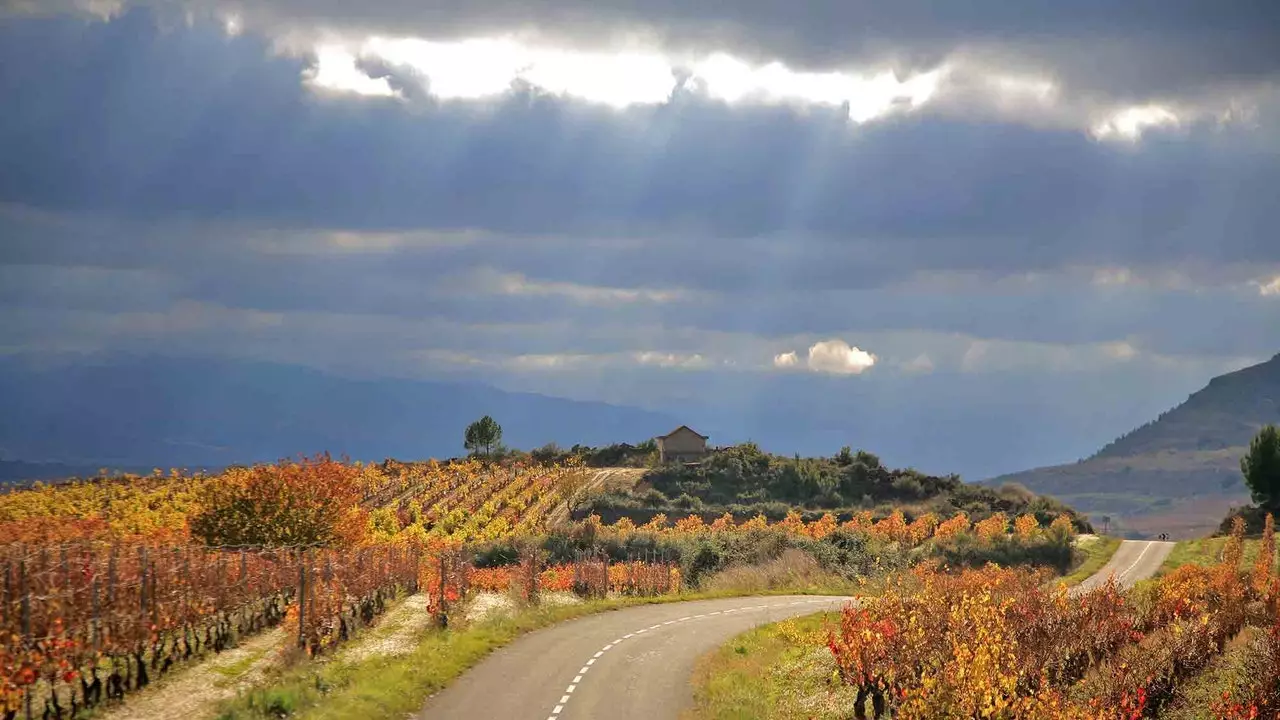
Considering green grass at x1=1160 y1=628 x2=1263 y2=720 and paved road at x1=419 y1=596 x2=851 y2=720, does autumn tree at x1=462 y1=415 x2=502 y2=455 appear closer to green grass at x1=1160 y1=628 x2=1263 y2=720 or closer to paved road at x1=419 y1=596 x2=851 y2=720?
paved road at x1=419 y1=596 x2=851 y2=720

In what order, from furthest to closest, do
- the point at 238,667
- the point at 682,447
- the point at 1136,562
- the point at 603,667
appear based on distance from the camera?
1. the point at 682,447
2. the point at 1136,562
3. the point at 603,667
4. the point at 238,667

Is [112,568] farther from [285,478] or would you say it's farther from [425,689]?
[285,478]

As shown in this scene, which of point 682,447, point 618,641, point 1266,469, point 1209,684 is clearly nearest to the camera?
point 1209,684

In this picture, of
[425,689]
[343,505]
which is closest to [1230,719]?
[425,689]

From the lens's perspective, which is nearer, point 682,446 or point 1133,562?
point 1133,562

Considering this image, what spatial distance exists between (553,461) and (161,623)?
114091mm

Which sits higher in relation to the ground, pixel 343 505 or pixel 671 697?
pixel 343 505

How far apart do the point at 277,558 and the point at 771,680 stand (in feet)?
58.9

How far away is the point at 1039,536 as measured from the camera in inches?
3556

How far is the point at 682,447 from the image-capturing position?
146 meters

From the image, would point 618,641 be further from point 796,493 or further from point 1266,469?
point 796,493

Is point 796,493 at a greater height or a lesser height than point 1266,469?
greater

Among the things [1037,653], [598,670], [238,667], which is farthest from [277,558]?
[1037,653]

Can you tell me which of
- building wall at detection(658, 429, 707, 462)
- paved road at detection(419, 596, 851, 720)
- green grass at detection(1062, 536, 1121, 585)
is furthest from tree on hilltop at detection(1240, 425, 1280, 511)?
paved road at detection(419, 596, 851, 720)
